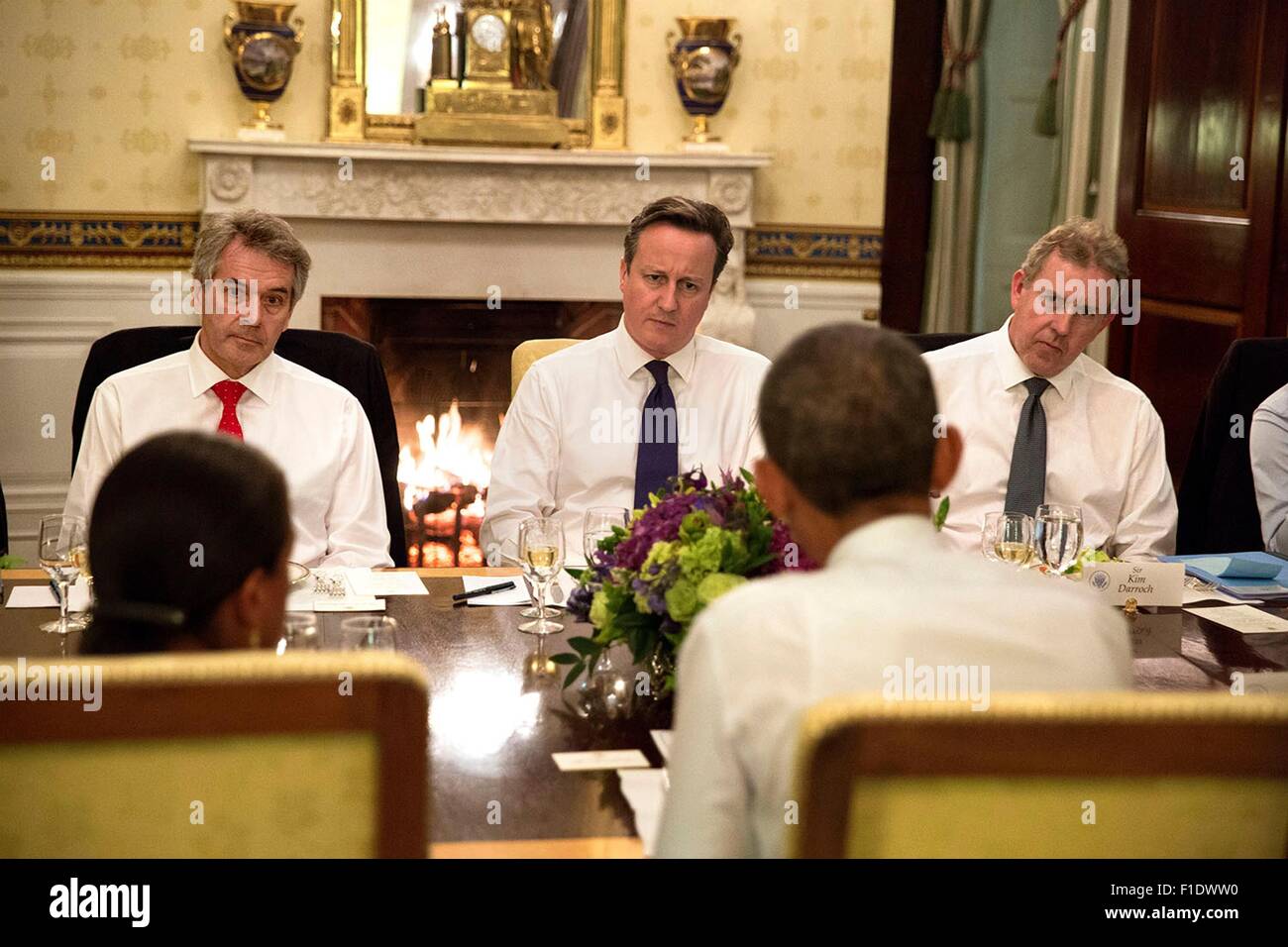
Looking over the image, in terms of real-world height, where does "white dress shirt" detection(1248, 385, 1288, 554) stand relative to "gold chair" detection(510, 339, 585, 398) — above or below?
below

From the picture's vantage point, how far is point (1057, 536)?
7.37 ft

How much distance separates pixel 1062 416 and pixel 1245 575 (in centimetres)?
55

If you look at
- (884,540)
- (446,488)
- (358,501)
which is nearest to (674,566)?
(884,540)

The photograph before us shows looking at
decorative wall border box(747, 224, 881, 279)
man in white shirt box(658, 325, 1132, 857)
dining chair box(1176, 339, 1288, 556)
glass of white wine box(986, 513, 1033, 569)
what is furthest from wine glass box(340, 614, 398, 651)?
decorative wall border box(747, 224, 881, 279)

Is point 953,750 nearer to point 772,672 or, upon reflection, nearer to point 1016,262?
point 772,672

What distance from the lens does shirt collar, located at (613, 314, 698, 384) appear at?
3.05 metres

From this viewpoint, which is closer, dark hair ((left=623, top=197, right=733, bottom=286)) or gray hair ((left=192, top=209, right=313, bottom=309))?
gray hair ((left=192, top=209, right=313, bottom=309))

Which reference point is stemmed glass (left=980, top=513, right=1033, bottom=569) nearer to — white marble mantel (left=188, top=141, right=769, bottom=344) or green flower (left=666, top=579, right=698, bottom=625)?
green flower (left=666, top=579, right=698, bottom=625)

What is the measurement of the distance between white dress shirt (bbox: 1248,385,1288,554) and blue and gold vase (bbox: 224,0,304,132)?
3367 mm

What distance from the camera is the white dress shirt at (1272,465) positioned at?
9.98 ft

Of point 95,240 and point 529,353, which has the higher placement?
point 95,240

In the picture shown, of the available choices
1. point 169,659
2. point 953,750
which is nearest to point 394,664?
point 169,659

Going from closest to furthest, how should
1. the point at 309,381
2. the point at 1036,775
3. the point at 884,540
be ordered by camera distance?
the point at 1036,775 → the point at 884,540 → the point at 309,381

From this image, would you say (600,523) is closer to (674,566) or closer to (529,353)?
(674,566)
